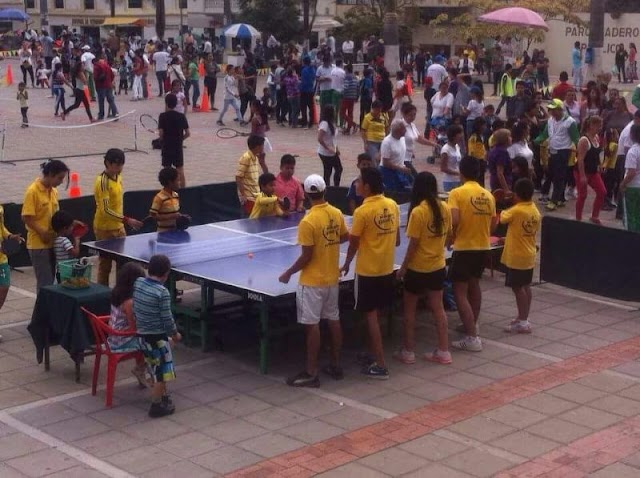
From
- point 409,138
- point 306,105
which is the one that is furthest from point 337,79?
point 409,138

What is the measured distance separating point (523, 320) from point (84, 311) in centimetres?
431

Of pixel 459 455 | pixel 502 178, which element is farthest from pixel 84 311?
pixel 502 178

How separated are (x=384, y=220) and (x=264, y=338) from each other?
144cm

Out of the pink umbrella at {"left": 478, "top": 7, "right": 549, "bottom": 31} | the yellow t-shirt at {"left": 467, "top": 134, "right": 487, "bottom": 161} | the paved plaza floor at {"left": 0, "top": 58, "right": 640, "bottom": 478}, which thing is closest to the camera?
the paved plaza floor at {"left": 0, "top": 58, "right": 640, "bottom": 478}


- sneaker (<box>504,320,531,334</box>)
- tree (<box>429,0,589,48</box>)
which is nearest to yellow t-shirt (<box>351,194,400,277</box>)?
sneaker (<box>504,320,531,334</box>)

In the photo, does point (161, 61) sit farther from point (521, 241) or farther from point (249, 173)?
point (521, 241)

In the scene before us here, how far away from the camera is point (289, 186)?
1227cm

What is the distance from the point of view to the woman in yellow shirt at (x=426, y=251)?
30.3 feet

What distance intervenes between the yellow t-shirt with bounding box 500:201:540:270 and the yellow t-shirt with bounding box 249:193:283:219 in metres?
2.73

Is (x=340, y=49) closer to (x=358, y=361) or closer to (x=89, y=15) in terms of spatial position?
(x=89, y=15)

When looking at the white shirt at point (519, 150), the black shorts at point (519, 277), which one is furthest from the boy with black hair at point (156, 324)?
the white shirt at point (519, 150)

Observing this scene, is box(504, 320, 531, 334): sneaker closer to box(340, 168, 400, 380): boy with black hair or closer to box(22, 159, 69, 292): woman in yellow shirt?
box(340, 168, 400, 380): boy with black hair

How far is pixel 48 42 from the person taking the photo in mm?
44219

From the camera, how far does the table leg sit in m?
9.12
